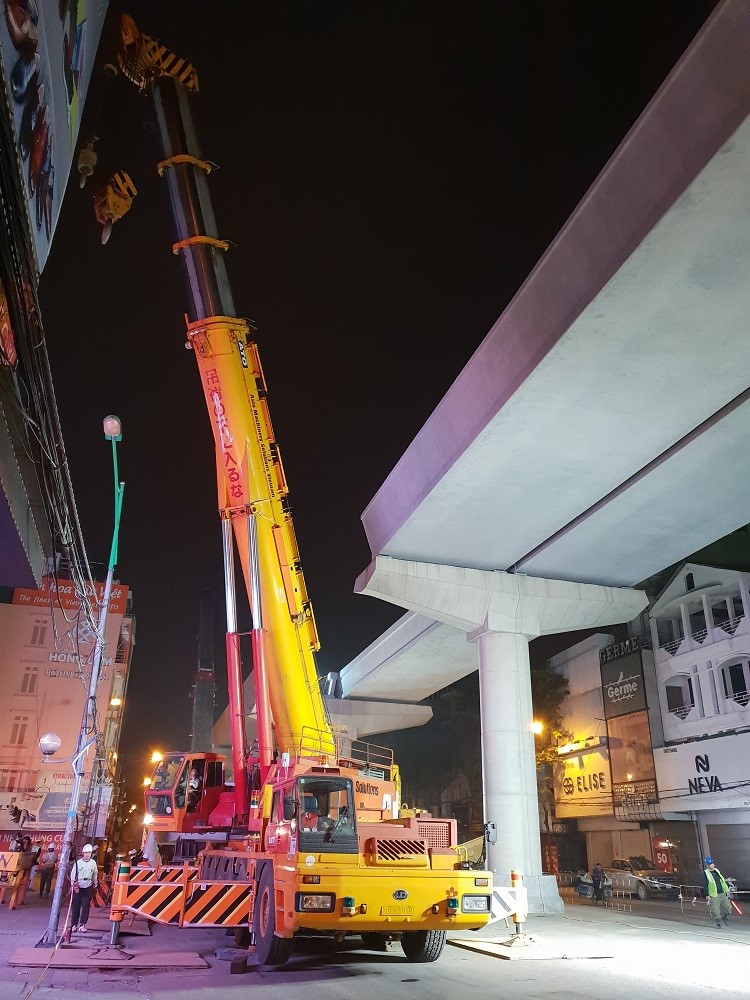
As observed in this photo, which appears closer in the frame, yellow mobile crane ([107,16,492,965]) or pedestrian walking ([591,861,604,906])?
yellow mobile crane ([107,16,492,965])

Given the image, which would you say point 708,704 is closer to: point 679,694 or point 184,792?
point 679,694

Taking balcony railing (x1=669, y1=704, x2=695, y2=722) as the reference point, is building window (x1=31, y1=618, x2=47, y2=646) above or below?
above

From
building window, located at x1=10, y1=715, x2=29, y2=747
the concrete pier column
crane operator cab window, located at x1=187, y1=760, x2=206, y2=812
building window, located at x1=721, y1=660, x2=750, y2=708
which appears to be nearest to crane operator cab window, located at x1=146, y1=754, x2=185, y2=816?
crane operator cab window, located at x1=187, y1=760, x2=206, y2=812

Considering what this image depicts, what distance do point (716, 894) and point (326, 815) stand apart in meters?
12.7

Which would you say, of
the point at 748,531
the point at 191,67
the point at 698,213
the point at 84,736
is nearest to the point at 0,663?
the point at 84,736

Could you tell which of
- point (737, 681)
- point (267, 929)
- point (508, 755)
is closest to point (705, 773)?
point (737, 681)

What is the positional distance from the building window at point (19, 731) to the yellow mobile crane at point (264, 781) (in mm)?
31966

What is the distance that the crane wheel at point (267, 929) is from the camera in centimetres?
948

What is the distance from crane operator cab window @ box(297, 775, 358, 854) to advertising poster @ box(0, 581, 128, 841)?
3172 cm

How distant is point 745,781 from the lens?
25.9 metres

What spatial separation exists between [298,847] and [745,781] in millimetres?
22693

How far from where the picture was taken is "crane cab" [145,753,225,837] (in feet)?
42.9

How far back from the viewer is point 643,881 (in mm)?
26672

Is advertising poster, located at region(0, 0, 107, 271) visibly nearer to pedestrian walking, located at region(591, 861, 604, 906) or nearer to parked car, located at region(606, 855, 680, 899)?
pedestrian walking, located at region(591, 861, 604, 906)
